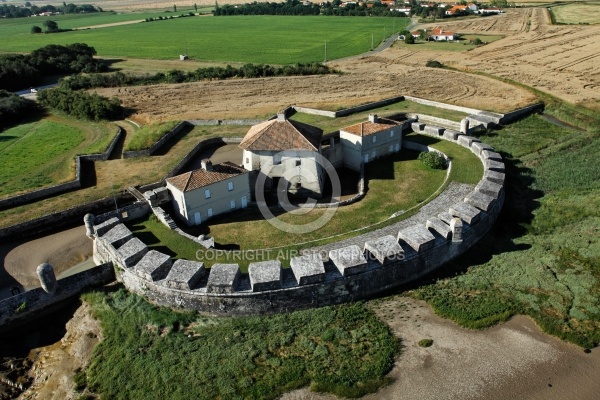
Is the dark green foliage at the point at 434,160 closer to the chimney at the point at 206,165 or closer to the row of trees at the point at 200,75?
the chimney at the point at 206,165

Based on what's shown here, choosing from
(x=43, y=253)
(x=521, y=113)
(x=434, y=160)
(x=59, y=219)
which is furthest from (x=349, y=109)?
(x=43, y=253)

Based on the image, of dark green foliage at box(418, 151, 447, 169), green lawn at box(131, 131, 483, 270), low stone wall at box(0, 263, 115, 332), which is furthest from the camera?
dark green foliage at box(418, 151, 447, 169)

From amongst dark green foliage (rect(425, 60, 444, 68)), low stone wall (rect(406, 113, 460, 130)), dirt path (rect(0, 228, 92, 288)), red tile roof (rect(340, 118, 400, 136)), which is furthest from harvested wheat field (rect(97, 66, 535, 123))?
dirt path (rect(0, 228, 92, 288))

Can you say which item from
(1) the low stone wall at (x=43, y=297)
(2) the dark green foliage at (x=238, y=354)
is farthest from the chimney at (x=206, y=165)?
(2) the dark green foliage at (x=238, y=354)

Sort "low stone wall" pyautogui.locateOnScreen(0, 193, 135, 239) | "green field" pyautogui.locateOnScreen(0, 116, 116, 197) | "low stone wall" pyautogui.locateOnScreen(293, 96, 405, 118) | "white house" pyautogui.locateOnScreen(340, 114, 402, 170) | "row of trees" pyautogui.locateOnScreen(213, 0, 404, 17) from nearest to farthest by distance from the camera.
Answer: "low stone wall" pyautogui.locateOnScreen(0, 193, 135, 239), "white house" pyautogui.locateOnScreen(340, 114, 402, 170), "green field" pyautogui.locateOnScreen(0, 116, 116, 197), "low stone wall" pyautogui.locateOnScreen(293, 96, 405, 118), "row of trees" pyautogui.locateOnScreen(213, 0, 404, 17)

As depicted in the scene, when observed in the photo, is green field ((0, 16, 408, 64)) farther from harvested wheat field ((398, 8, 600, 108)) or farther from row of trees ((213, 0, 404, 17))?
harvested wheat field ((398, 8, 600, 108))

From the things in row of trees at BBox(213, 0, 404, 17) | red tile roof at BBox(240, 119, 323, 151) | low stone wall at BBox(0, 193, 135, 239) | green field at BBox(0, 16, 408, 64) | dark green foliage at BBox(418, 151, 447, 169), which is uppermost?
row of trees at BBox(213, 0, 404, 17)

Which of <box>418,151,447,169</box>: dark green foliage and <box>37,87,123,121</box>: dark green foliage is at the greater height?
<box>37,87,123,121</box>: dark green foliage
